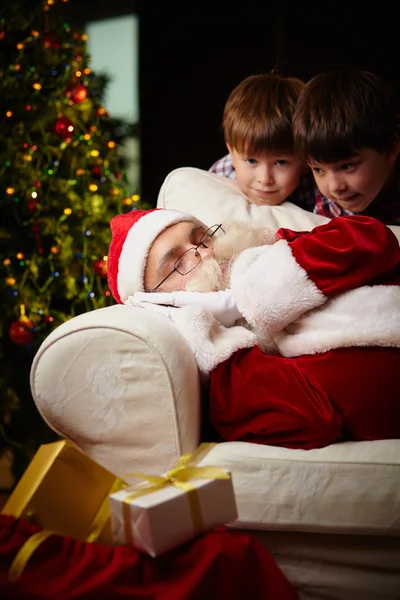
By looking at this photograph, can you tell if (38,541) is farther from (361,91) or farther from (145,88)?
(145,88)

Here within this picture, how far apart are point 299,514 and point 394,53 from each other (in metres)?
2.94

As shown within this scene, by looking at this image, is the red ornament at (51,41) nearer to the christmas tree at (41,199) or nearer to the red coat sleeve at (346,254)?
the christmas tree at (41,199)

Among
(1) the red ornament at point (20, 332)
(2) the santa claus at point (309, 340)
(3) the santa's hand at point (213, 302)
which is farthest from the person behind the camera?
(1) the red ornament at point (20, 332)

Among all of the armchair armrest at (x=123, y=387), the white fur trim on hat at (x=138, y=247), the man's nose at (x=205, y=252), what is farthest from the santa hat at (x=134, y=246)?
the armchair armrest at (x=123, y=387)

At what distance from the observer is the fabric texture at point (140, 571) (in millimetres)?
1045

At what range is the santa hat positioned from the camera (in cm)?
174

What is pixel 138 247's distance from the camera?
5.73 feet

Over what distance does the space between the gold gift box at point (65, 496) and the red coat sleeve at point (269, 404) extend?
306mm

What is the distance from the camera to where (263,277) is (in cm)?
149

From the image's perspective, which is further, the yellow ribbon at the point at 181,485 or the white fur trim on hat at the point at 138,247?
the white fur trim on hat at the point at 138,247

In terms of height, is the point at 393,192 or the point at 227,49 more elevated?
the point at 227,49

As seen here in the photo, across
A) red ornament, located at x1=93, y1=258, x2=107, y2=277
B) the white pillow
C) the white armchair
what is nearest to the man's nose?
A: the white pillow

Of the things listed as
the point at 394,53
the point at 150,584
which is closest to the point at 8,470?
the point at 150,584

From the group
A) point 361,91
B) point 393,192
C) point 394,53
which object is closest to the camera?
point 361,91
